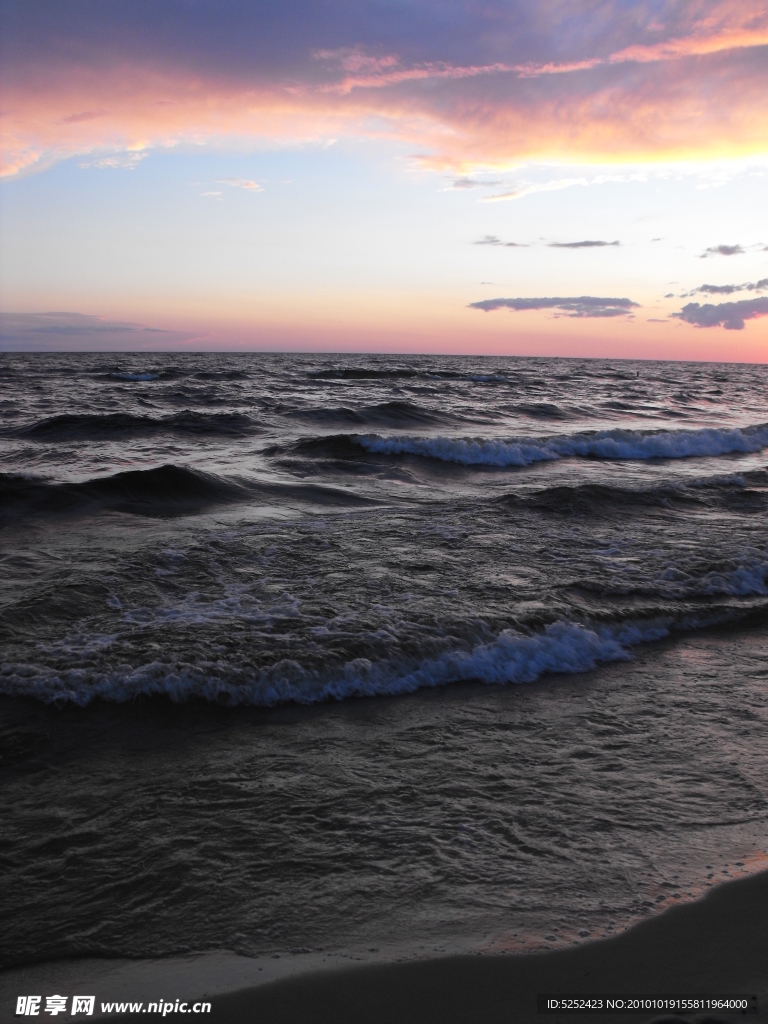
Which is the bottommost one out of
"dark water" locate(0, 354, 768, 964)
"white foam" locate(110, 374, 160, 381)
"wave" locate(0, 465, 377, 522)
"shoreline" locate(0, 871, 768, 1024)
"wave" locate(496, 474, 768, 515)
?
"shoreline" locate(0, 871, 768, 1024)

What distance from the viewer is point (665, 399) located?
3359 centimetres

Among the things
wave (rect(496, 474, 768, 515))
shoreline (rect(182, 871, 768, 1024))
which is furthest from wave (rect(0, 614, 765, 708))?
wave (rect(496, 474, 768, 515))

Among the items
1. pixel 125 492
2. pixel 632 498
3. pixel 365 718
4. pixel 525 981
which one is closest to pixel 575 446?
pixel 632 498

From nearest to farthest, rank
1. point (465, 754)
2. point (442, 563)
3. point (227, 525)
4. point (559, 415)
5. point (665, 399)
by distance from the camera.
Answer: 1. point (465, 754)
2. point (442, 563)
3. point (227, 525)
4. point (559, 415)
5. point (665, 399)

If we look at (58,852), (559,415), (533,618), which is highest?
(559,415)

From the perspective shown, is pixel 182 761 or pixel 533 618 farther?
pixel 533 618

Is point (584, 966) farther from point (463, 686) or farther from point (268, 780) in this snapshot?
point (463, 686)

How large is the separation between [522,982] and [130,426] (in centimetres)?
1804

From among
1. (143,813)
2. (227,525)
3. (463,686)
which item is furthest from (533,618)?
(227,525)

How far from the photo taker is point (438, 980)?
2283mm

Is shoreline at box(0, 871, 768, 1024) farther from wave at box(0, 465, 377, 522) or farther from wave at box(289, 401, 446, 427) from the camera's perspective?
wave at box(289, 401, 446, 427)

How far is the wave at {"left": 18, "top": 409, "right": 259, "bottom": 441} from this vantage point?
16.8 meters

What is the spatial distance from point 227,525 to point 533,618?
4.66 meters

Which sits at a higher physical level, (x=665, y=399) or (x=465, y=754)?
(x=665, y=399)
